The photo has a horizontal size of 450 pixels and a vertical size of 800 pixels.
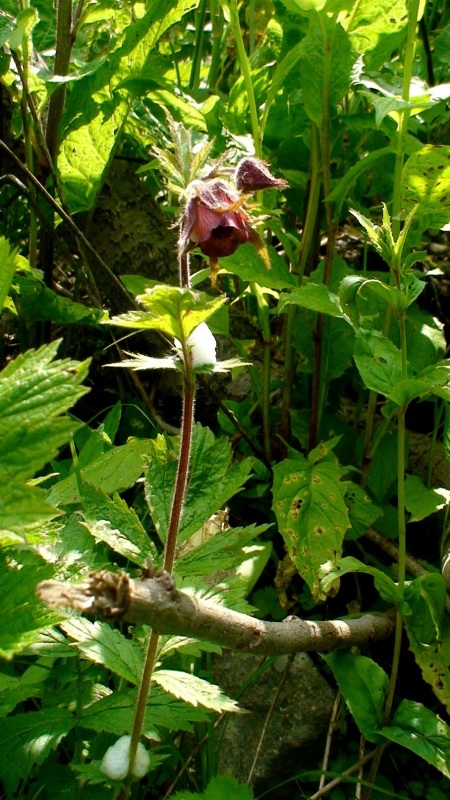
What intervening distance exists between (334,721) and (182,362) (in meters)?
0.88

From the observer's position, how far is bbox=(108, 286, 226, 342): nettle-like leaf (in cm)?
77

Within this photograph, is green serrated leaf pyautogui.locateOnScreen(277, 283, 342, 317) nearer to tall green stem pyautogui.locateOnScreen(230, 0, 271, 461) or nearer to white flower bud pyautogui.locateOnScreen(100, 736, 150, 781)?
tall green stem pyautogui.locateOnScreen(230, 0, 271, 461)

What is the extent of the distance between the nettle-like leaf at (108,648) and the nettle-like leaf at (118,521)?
0.12 metres

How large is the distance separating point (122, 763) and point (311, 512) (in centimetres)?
60

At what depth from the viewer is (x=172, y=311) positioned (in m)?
0.79

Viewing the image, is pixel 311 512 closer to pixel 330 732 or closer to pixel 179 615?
pixel 330 732

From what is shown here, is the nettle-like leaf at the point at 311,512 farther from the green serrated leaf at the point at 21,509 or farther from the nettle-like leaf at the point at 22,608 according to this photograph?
the green serrated leaf at the point at 21,509

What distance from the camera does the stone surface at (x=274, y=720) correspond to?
1.42 meters

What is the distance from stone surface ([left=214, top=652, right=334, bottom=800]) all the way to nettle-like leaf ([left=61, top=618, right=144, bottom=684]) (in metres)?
0.46

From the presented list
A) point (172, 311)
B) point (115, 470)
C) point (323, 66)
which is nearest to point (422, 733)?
point (115, 470)

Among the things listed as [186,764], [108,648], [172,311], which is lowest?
[186,764]

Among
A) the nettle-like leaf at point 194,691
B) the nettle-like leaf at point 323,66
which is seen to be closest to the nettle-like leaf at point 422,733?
the nettle-like leaf at point 194,691

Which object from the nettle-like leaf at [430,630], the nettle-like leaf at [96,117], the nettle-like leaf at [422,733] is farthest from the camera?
the nettle-like leaf at [96,117]

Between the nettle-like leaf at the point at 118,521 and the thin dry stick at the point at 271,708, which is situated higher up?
the nettle-like leaf at the point at 118,521
